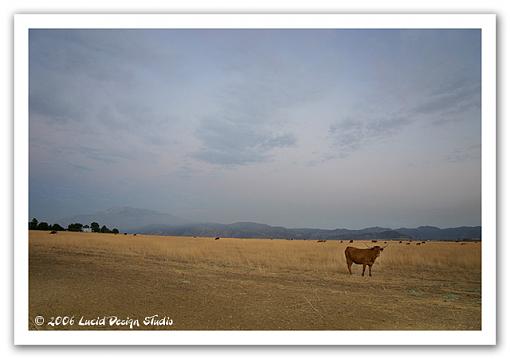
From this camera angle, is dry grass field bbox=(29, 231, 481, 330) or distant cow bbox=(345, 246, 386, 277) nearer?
A: dry grass field bbox=(29, 231, 481, 330)

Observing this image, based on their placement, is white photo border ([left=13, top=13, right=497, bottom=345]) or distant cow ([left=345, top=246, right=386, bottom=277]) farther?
distant cow ([left=345, top=246, right=386, bottom=277])

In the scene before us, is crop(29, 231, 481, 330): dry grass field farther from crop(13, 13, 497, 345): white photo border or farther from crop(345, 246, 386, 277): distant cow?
crop(345, 246, 386, 277): distant cow

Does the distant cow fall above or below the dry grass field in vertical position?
above

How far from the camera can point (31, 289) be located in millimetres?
7062

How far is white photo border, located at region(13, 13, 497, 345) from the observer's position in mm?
5941

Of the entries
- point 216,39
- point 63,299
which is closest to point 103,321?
point 63,299

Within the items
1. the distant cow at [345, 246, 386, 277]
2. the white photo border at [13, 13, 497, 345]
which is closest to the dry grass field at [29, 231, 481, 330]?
the white photo border at [13, 13, 497, 345]
